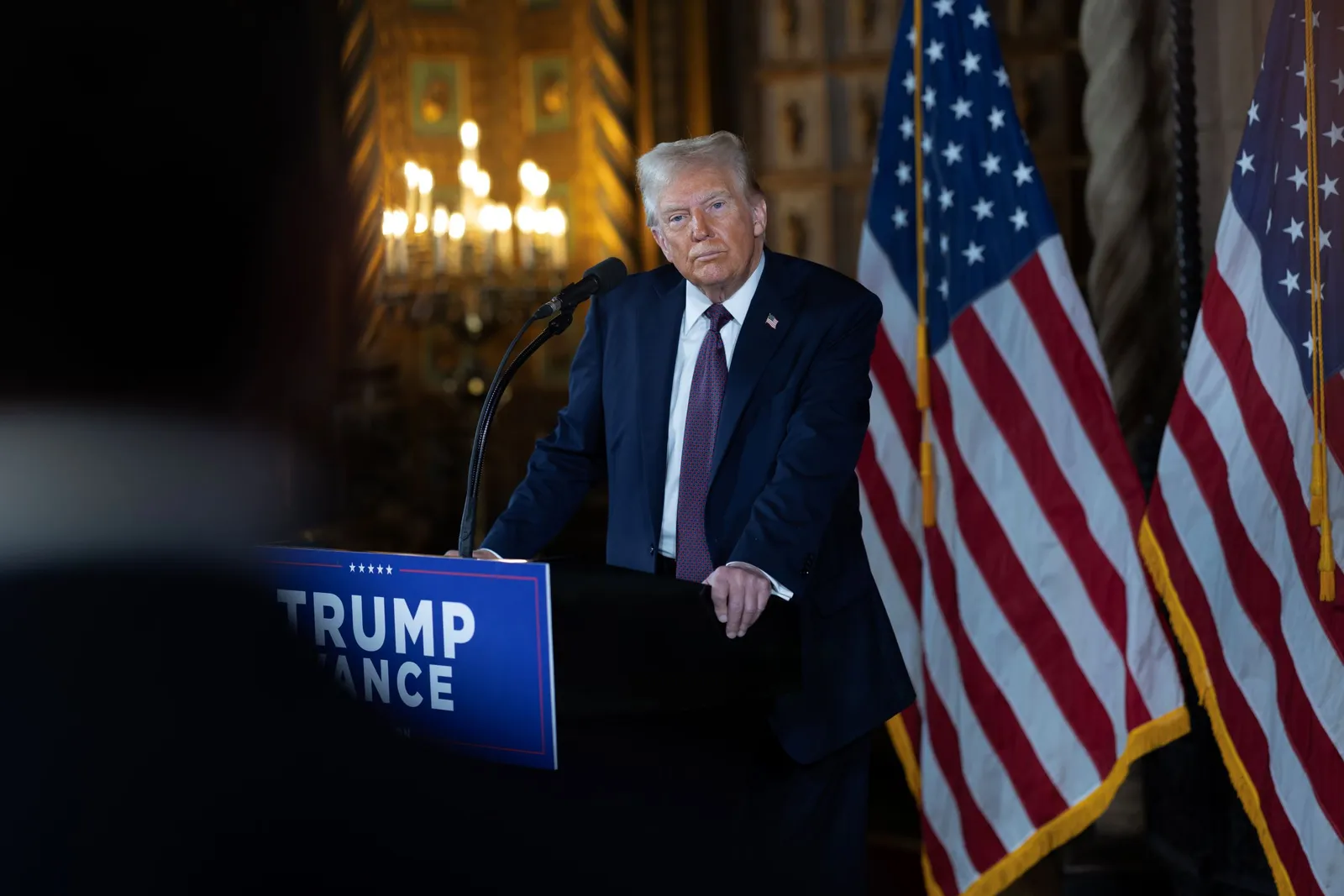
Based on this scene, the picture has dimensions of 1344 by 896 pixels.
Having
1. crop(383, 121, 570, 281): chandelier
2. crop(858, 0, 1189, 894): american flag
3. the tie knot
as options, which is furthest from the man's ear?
crop(383, 121, 570, 281): chandelier

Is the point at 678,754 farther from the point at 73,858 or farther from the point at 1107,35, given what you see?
the point at 1107,35

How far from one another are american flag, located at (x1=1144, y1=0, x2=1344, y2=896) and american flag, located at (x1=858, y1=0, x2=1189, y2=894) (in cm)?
15

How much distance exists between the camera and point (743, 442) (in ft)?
6.19

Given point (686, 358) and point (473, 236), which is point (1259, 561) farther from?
point (473, 236)

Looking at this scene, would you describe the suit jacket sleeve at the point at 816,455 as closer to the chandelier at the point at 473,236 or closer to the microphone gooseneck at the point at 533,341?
the microphone gooseneck at the point at 533,341

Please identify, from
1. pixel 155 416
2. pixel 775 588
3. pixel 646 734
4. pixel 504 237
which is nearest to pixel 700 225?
pixel 775 588

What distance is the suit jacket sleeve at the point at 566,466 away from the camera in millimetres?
1954

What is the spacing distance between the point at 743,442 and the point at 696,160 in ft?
1.40

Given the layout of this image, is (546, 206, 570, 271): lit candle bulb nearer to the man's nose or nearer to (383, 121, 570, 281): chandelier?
(383, 121, 570, 281): chandelier

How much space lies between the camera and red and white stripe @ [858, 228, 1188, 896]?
288 centimetres

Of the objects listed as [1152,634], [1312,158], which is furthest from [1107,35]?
[1152,634]

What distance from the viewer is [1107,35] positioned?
3.31 meters

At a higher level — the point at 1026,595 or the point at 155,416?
the point at 155,416

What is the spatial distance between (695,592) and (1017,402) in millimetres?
1777
